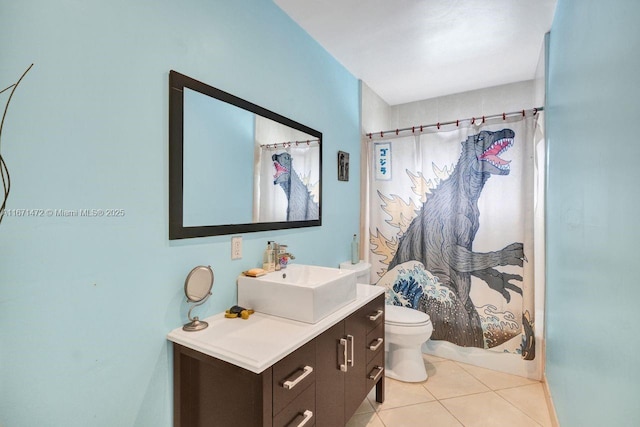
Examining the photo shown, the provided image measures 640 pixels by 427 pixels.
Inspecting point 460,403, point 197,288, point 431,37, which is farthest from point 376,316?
point 431,37

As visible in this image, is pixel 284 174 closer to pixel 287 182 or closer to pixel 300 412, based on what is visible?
pixel 287 182

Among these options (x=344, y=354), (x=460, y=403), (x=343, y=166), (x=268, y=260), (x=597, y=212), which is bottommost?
(x=460, y=403)

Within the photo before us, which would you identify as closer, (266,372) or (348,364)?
(266,372)

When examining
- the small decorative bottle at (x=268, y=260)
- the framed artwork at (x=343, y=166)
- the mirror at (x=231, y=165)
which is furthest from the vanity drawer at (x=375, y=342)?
the framed artwork at (x=343, y=166)

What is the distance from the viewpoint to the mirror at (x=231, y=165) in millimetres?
1302

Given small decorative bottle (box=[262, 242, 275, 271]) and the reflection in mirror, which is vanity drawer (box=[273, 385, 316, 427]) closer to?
small decorative bottle (box=[262, 242, 275, 271])

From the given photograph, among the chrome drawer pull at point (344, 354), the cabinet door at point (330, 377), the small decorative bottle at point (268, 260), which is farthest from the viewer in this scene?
the small decorative bottle at point (268, 260)

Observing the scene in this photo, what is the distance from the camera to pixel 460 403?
79.8 inches

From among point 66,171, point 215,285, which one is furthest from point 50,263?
point 215,285

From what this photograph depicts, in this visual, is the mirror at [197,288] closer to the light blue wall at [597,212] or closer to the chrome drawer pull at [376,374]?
the chrome drawer pull at [376,374]

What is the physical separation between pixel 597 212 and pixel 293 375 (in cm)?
130

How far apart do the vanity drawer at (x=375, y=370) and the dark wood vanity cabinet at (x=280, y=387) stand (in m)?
0.18

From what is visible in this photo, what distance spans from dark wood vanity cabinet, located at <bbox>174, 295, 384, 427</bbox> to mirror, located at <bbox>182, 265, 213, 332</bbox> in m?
0.10

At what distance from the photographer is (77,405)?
100cm
